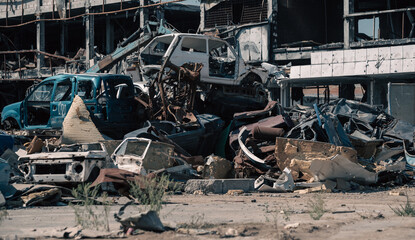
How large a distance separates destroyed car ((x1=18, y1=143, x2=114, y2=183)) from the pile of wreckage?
0.02 m

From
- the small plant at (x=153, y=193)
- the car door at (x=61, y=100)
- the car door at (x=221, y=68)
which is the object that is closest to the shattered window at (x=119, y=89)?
the car door at (x=61, y=100)

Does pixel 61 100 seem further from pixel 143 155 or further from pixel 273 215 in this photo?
pixel 273 215

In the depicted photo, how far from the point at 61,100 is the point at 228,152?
16.3 ft

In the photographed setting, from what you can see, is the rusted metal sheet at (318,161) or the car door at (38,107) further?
the car door at (38,107)

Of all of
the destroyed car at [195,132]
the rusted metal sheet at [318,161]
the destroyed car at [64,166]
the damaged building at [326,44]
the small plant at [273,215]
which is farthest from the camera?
the damaged building at [326,44]

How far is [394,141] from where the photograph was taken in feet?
52.5

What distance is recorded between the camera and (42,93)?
18.0 m

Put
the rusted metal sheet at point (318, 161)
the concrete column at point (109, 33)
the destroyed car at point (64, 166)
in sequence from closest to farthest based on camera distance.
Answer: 1. the destroyed car at point (64, 166)
2. the rusted metal sheet at point (318, 161)
3. the concrete column at point (109, 33)

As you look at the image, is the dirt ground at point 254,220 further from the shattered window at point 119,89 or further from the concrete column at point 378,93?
the concrete column at point 378,93

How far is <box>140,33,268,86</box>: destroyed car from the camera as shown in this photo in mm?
17672

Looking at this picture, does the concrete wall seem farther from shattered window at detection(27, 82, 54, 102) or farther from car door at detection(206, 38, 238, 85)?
car door at detection(206, 38, 238, 85)

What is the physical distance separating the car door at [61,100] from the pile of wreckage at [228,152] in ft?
1.98

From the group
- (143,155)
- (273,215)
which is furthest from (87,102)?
(273,215)

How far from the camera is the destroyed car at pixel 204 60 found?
1767 centimetres
